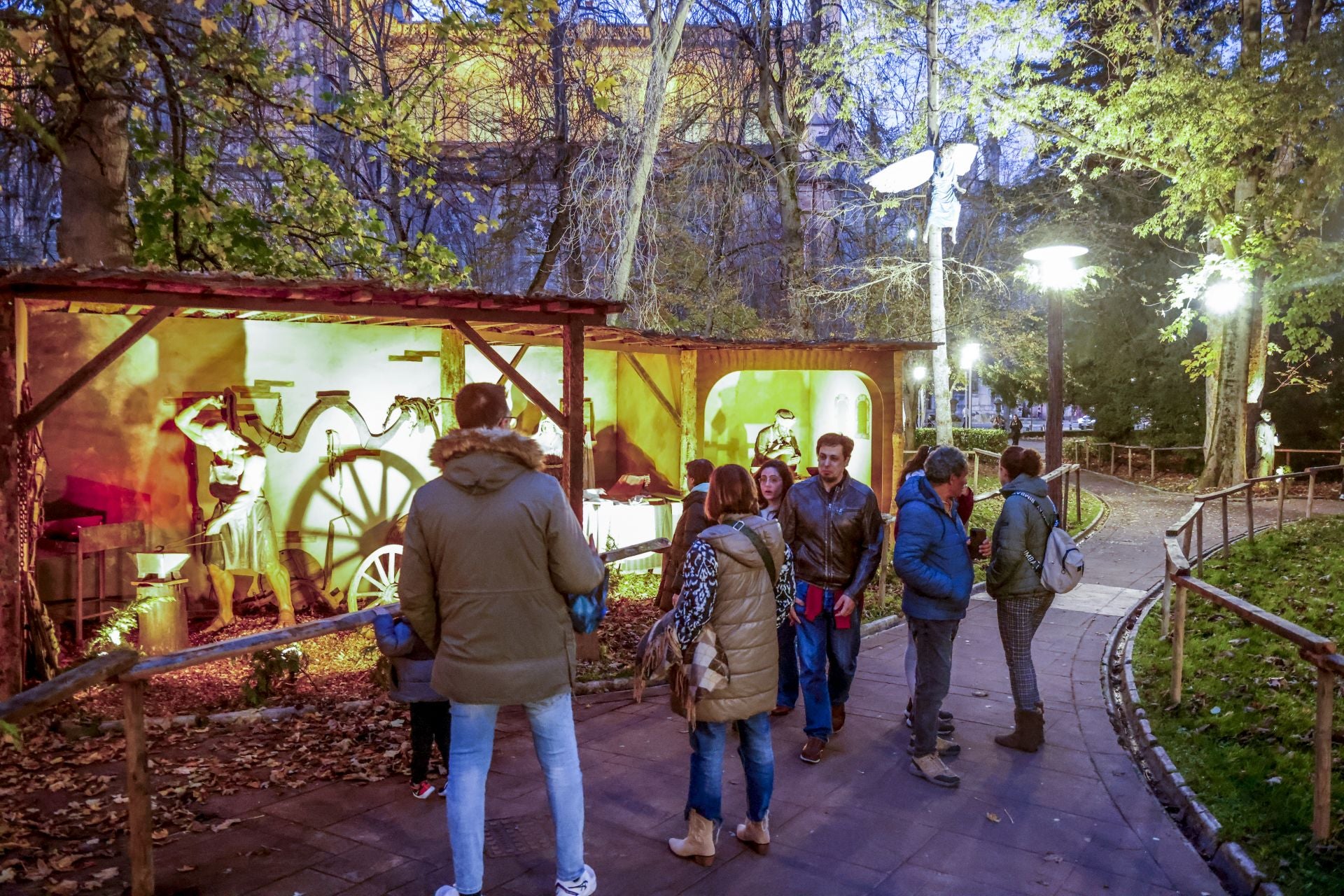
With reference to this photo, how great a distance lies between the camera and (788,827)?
456 centimetres

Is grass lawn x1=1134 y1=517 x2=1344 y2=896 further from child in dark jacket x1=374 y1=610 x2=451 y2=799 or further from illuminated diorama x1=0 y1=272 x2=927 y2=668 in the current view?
illuminated diorama x1=0 y1=272 x2=927 y2=668

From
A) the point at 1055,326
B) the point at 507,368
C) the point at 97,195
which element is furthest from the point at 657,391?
the point at 97,195

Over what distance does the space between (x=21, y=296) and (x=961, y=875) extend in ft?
21.4

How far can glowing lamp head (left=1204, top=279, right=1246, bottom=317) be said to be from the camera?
A: 18844 mm

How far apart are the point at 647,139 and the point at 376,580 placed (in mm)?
7054

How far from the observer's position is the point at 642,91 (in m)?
13.8

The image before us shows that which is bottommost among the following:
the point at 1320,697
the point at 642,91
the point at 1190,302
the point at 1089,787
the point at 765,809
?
the point at 1089,787

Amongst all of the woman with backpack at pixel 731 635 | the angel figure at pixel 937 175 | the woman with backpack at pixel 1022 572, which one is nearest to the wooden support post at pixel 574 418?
the woman with backpack at pixel 1022 572

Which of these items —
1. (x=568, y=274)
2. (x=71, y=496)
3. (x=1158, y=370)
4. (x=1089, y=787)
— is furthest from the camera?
(x=1158, y=370)

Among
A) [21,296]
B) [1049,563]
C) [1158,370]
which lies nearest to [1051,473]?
[1049,563]

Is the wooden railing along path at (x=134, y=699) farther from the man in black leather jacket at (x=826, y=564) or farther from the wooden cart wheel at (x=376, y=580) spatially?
the wooden cart wheel at (x=376, y=580)

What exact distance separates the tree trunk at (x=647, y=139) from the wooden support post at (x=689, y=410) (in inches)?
53.8

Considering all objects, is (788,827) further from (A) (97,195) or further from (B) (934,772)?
(A) (97,195)

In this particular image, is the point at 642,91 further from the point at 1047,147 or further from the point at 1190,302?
the point at 1190,302
